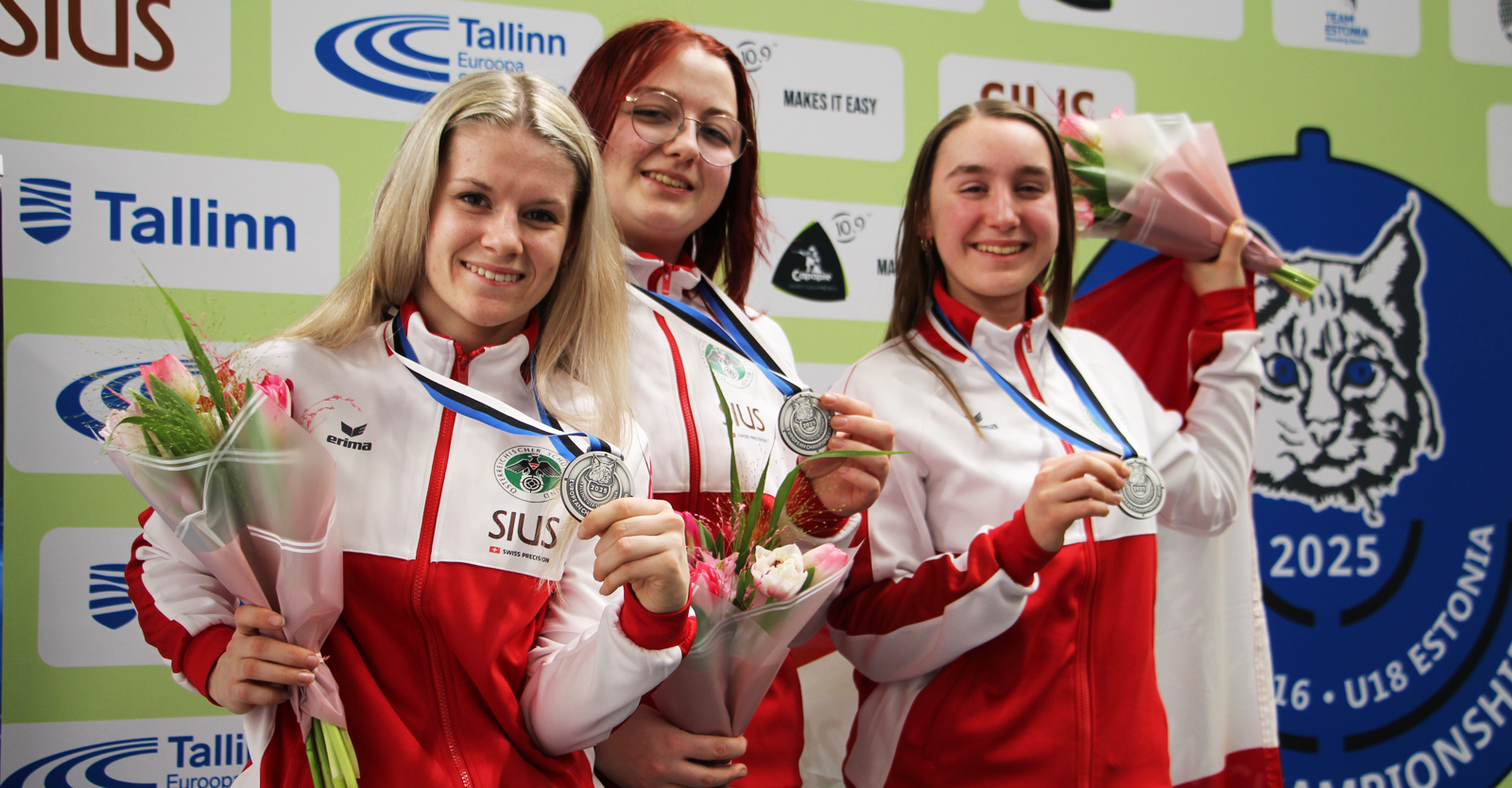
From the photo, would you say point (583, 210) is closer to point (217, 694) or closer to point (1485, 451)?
point (217, 694)

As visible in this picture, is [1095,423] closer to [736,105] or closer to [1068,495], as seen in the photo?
[1068,495]

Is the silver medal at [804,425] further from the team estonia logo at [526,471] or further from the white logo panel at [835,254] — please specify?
the white logo panel at [835,254]

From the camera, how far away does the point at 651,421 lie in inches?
61.6

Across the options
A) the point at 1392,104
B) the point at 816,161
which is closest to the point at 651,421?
the point at 816,161

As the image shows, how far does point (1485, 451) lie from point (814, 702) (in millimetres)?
2511

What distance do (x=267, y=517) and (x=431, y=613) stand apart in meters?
0.24

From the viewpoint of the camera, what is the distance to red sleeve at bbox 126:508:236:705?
124 cm

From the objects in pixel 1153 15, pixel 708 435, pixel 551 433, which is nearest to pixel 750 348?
pixel 708 435

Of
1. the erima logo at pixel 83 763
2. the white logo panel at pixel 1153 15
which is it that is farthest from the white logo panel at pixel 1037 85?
the erima logo at pixel 83 763

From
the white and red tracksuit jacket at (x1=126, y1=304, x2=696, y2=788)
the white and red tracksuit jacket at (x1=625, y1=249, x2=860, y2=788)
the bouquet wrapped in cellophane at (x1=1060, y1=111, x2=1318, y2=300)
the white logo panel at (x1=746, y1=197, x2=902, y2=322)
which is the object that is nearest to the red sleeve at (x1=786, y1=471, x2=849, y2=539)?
the white and red tracksuit jacket at (x1=625, y1=249, x2=860, y2=788)

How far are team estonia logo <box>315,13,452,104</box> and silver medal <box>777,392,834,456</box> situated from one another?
1.52m

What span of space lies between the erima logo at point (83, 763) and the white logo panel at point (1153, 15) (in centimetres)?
296

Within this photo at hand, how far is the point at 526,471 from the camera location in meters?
1.35

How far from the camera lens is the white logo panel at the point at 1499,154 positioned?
346cm
